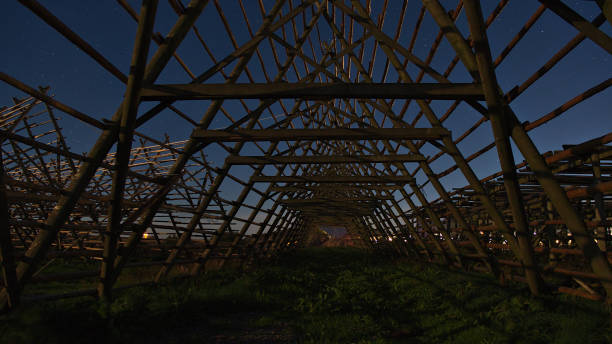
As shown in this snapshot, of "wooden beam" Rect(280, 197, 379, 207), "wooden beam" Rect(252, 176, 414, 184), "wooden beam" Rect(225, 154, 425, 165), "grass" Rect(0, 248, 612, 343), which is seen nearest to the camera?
"grass" Rect(0, 248, 612, 343)

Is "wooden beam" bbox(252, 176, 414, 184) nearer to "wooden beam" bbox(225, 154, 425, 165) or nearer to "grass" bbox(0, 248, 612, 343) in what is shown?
"wooden beam" bbox(225, 154, 425, 165)

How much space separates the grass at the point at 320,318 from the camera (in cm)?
344

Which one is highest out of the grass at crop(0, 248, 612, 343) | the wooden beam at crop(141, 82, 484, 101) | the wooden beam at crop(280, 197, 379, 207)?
the wooden beam at crop(280, 197, 379, 207)

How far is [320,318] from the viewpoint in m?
5.09

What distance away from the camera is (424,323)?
4770 mm

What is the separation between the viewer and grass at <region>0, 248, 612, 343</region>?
3.44 m

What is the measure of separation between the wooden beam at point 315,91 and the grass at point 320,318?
2.71m

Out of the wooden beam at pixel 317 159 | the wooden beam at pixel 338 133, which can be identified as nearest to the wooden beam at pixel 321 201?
the wooden beam at pixel 317 159

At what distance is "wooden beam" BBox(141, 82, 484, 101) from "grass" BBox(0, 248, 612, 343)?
2706mm

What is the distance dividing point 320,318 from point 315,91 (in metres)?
3.68

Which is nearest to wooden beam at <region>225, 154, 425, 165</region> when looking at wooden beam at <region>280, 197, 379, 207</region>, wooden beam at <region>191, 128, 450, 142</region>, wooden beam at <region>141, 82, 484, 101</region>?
wooden beam at <region>191, 128, 450, 142</region>

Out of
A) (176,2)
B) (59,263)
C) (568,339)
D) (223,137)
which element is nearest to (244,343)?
(223,137)

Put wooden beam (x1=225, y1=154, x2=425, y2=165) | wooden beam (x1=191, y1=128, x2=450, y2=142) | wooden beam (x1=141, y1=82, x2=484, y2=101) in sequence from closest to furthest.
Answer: wooden beam (x1=141, y1=82, x2=484, y2=101)
wooden beam (x1=191, y1=128, x2=450, y2=142)
wooden beam (x1=225, y1=154, x2=425, y2=165)

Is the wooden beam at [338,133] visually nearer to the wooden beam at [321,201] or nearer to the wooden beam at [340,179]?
the wooden beam at [340,179]
